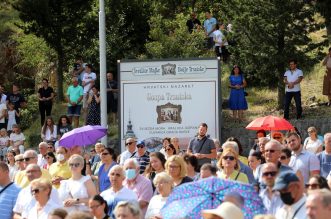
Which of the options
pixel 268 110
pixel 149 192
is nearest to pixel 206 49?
pixel 268 110

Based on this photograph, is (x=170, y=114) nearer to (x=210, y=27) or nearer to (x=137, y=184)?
(x=210, y=27)

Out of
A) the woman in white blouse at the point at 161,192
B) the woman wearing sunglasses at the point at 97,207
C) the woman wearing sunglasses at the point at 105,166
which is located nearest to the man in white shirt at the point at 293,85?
the woman wearing sunglasses at the point at 105,166

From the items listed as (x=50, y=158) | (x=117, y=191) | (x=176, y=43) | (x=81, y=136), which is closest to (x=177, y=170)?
(x=117, y=191)

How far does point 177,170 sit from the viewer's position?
38.3 ft

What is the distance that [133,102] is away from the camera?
2273 cm

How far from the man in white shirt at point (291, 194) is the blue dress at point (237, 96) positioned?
16.0 metres

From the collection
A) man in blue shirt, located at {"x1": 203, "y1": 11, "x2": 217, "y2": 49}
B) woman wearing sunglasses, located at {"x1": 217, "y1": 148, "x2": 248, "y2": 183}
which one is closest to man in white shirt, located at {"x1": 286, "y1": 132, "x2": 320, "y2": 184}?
woman wearing sunglasses, located at {"x1": 217, "y1": 148, "x2": 248, "y2": 183}

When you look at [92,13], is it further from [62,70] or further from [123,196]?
[123,196]

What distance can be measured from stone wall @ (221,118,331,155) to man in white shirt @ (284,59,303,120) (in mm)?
427

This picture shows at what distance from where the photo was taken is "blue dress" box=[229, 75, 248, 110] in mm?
24500

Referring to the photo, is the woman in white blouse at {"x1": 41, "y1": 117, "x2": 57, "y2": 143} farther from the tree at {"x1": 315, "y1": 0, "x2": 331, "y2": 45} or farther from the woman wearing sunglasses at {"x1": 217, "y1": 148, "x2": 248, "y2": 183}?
the woman wearing sunglasses at {"x1": 217, "y1": 148, "x2": 248, "y2": 183}

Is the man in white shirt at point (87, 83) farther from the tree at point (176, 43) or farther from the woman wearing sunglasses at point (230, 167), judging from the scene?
the woman wearing sunglasses at point (230, 167)

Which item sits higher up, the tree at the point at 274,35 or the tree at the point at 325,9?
the tree at the point at 325,9

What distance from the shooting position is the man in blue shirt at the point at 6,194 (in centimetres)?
1182
